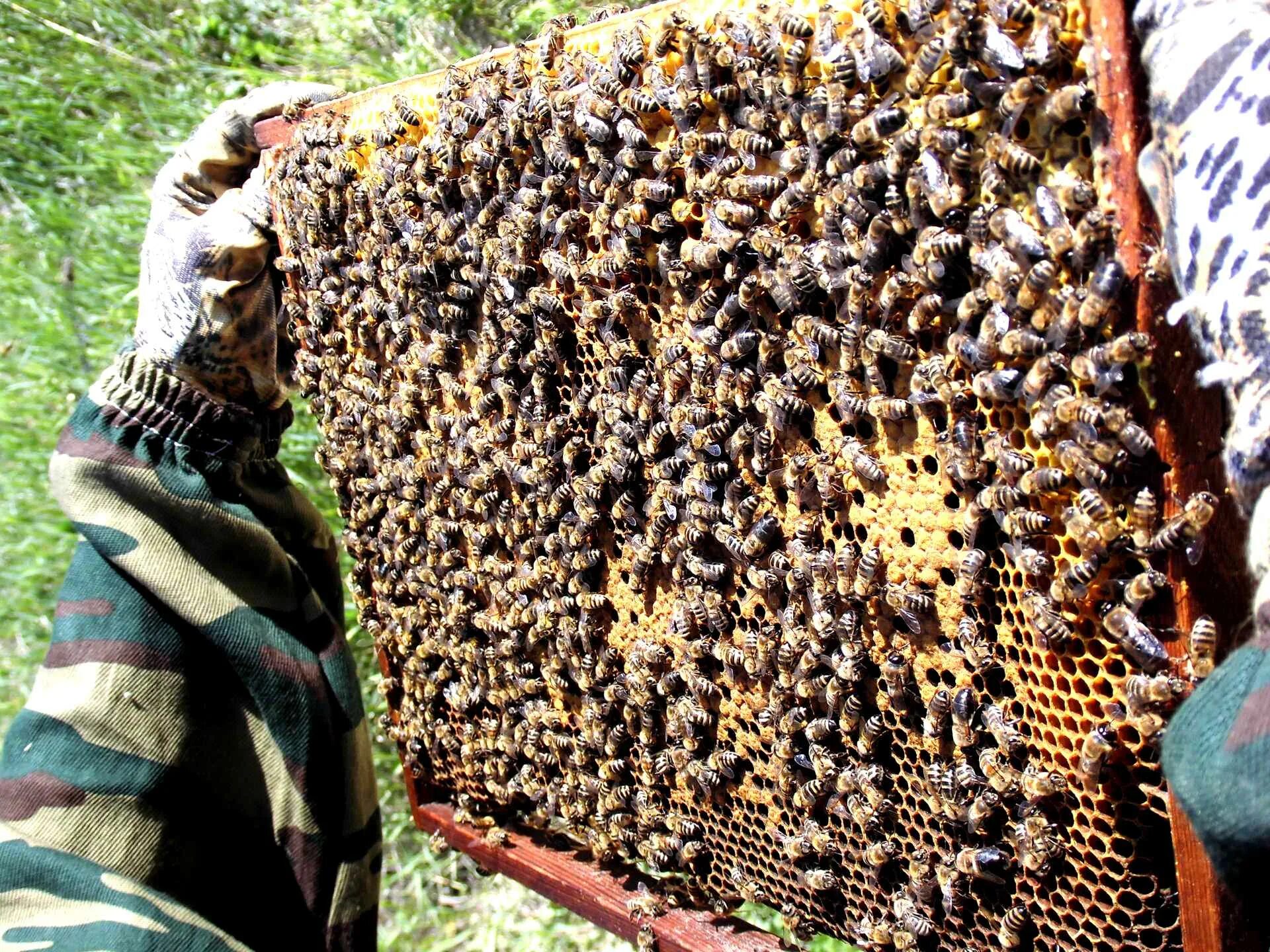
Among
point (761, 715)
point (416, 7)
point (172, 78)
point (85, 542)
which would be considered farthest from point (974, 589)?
point (172, 78)

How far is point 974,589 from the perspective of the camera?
1428mm

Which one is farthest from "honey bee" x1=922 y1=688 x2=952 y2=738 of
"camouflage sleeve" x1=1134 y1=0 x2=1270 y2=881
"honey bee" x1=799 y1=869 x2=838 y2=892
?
"camouflage sleeve" x1=1134 y1=0 x2=1270 y2=881

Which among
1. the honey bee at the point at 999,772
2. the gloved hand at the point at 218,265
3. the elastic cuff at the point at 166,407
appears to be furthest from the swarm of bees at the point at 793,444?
the elastic cuff at the point at 166,407

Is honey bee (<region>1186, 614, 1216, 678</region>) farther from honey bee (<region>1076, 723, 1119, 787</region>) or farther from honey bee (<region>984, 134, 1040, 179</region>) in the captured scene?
honey bee (<region>984, 134, 1040, 179</region>)

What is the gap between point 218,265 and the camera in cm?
270

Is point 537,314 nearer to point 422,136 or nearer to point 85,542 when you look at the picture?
point 422,136

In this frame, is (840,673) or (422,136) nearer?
(840,673)

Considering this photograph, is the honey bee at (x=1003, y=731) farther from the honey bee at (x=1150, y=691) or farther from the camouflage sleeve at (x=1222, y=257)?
the camouflage sleeve at (x=1222, y=257)

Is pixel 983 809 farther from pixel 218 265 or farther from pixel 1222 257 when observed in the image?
pixel 218 265

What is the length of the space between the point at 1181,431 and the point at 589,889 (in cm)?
193

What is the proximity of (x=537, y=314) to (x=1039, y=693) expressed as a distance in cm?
126

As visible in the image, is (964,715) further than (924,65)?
Yes

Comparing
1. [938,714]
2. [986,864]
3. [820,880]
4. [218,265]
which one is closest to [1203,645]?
[938,714]

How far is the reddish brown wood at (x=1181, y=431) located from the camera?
1.10 metres
